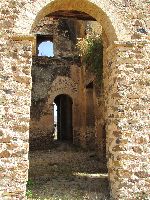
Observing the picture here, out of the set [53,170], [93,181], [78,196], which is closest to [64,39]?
[53,170]

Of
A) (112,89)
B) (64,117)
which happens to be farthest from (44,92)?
(112,89)

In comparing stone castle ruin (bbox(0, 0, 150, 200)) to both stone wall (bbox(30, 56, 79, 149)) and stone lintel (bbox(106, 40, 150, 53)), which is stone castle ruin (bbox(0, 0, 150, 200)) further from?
stone wall (bbox(30, 56, 79, 149))

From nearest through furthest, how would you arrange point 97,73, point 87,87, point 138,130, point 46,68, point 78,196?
point 138,130 → point 78,196 → point 97,73 → point 87,87 → point 46,68

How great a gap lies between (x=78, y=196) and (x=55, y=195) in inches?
16.8

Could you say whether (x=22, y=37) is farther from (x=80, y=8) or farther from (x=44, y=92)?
(x=44, y=92)

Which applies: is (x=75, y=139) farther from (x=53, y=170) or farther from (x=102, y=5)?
(x=102, y=5)

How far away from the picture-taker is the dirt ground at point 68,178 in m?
6.31

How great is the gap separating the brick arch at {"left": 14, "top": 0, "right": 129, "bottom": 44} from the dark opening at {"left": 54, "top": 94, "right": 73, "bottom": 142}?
10.4m

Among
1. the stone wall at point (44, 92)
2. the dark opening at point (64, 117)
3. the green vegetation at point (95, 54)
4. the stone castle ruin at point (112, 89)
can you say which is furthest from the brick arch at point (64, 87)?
the stone castle ruin at point (112, 89)

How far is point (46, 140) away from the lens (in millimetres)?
13859

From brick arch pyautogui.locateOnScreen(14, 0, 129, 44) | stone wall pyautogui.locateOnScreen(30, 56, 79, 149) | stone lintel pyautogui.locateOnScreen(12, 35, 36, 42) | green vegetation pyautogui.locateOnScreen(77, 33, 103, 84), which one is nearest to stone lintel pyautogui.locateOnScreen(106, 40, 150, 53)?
brick arch pyautogui.locateOnScreen(14, 0, 129, 44)

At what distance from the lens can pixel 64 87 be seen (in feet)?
47.2

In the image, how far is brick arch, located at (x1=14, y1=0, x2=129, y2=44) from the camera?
5816 mm

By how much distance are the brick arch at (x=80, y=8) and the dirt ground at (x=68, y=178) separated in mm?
2942
